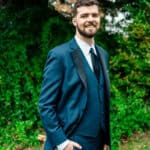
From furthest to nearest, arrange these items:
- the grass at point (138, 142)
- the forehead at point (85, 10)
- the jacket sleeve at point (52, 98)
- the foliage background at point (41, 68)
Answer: the foliage background at point (41, 68) → the grass at point (138, 142) → the forehead at point (85, 10) → the jacket sleeve at point (52, 98)

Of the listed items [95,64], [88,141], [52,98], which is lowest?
[88,141]

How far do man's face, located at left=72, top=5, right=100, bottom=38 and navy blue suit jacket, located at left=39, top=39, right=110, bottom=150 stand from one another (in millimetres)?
178

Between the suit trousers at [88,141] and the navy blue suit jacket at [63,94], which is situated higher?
the navy blue suit jacket at [63,94]

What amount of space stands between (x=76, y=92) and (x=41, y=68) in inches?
210

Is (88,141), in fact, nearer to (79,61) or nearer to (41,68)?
(79,61)

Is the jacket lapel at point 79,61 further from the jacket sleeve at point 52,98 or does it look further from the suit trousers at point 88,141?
the suit trousers at point 88,141

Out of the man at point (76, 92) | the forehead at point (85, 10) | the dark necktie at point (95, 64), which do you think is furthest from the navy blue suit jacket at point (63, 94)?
the forehead at point (85, 10)

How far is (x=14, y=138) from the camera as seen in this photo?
8250 mm

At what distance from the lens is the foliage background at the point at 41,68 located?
8.43 metres

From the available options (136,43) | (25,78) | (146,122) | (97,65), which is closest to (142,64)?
(136,43)

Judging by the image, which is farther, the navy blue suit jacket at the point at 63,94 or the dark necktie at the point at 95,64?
the dark necktie at the point at 95,64

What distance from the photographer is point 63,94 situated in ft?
13.3

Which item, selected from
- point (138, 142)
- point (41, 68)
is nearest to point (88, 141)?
point (138, 142)

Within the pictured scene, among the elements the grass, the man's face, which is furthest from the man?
the grass
